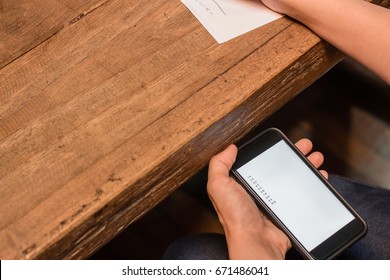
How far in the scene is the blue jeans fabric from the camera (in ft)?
3.25

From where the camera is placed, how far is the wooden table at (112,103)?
0.77 metres

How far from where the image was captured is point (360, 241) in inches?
39.9

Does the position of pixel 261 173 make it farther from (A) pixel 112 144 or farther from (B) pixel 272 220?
(A) pixel 112 144

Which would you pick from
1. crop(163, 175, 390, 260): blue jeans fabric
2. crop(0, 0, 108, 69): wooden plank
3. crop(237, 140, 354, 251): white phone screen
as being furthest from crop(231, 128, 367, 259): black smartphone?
crop(0, 0, 108, 69): wooden plank

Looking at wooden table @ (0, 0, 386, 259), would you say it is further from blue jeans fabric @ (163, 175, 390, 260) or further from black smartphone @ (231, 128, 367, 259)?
blue jeans fabric @ (163, 175, 390, 260)

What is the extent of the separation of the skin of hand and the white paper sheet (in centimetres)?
17

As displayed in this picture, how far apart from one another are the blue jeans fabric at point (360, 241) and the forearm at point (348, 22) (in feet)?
0.83

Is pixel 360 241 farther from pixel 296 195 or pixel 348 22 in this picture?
pixel 348 22

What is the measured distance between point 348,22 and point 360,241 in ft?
1.19

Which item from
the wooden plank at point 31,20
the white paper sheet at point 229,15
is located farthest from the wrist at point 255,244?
the wooden plank at point 31,20

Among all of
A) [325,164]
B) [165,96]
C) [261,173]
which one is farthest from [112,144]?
[325,164]

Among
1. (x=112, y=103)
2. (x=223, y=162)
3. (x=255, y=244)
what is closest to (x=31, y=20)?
(x=112, y=103)

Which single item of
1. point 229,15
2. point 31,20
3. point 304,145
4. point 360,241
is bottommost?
point 360,241

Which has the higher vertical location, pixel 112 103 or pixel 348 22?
pixel 112 103
